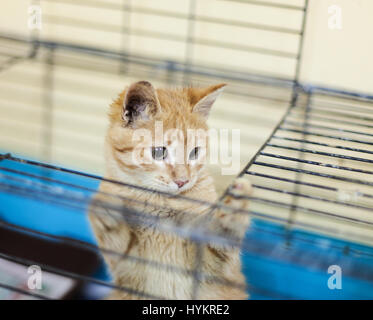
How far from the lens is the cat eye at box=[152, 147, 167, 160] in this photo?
92cm

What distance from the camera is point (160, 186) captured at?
0.92 m

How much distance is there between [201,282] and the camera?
883 mm

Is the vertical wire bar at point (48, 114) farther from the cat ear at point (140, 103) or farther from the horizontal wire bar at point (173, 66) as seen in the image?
the cat ear at point (140, 103)

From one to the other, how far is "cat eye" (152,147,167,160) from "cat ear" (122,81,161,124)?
0.19 ft

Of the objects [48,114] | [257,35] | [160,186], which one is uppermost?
[257,35]

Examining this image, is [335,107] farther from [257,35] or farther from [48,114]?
[48,114]

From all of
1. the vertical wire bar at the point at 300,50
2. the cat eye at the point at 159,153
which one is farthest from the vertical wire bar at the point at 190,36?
the cat eye at the point at 159,153

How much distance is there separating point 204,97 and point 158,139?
0.12 meters

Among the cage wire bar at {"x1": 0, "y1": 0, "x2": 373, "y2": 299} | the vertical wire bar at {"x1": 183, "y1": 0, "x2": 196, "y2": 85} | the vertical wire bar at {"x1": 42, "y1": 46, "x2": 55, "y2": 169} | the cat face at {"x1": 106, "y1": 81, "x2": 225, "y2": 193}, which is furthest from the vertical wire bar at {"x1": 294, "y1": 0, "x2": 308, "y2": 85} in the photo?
the vertical wire bar at {"x1": 42, "y1": 46, "x2": 55, "y2": 169}

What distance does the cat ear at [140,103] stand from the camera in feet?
2.82

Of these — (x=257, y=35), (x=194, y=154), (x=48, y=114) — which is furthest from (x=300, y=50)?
(x=48, y=114)

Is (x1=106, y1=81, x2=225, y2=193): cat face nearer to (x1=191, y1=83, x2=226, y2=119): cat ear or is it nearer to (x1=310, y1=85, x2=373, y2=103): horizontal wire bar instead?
(x1=191, y1=83, x2=226, y2=119): cat ear
